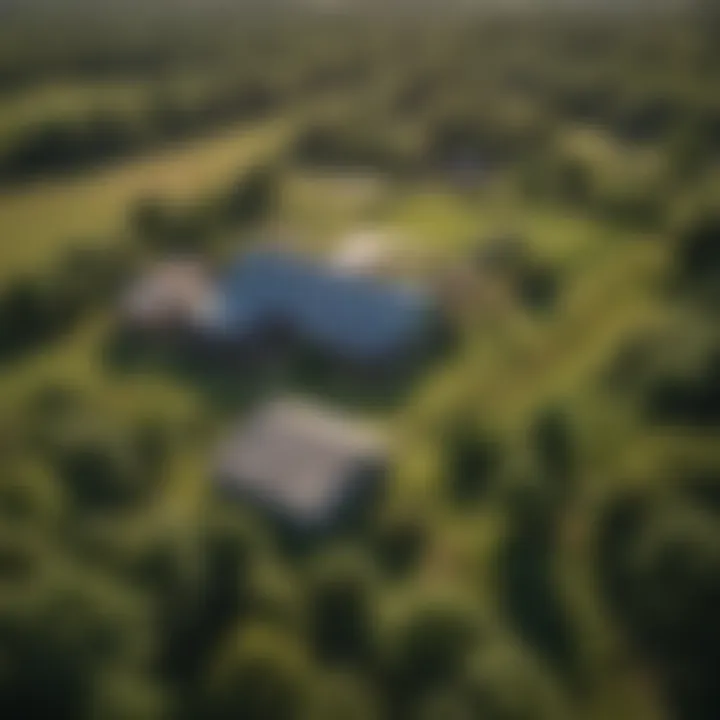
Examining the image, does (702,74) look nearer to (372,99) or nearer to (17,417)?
(372,99)

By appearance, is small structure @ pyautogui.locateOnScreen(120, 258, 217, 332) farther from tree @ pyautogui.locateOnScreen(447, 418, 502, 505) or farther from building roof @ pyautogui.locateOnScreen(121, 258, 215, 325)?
tree @ pyautogui.locateOnScreen(447, 418, 502, 505)

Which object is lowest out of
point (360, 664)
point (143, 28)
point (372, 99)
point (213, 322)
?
point (360, 664)

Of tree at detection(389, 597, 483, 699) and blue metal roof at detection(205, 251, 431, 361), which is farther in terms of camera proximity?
blue metal roof at detection(205, 251, 431, 361)

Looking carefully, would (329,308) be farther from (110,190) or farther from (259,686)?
(259,686)

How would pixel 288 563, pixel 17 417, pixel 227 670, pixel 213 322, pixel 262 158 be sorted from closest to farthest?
pixel 227 670, pixel 288 563, pixel 17 417, pixel 213 322, pixel 262 158

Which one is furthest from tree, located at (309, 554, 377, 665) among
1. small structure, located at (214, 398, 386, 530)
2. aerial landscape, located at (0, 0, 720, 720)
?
small structure, located at (214, 398, 386, 530)

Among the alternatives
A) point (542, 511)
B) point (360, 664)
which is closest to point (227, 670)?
point (360, 664)
